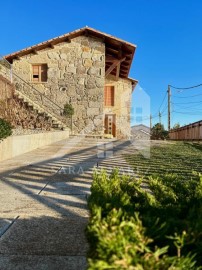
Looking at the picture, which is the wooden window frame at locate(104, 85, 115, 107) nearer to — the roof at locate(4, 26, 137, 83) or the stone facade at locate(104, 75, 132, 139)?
the stone facade at locate(104, 75, 132, 139)

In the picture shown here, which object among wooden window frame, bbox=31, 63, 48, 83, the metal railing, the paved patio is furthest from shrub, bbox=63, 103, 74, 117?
the paved patio

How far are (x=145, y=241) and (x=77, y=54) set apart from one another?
1773 centimetres

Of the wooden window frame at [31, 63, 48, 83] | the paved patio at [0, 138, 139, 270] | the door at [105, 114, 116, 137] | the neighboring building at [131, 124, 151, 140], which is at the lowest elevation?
the paved patio at [0, 138, 139, 270]

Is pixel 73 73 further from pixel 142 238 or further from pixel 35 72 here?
pixel 142 238

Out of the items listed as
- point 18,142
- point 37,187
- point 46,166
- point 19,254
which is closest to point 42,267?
point 19,254

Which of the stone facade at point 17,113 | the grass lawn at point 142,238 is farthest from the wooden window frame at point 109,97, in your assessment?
the grass lawn at point 142,238

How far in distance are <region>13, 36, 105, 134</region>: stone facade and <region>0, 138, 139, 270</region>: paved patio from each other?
12328 millimetres

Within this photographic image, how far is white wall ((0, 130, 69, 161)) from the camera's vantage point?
25.4 feet

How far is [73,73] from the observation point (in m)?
18.0

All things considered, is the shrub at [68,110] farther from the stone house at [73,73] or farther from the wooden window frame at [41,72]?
the wooden window frame at [41,72]

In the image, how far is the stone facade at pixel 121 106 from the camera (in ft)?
73.3

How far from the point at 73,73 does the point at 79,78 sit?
0.50 m

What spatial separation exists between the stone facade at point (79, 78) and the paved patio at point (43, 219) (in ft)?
40.4

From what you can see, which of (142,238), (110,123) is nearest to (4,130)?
(142,238)
